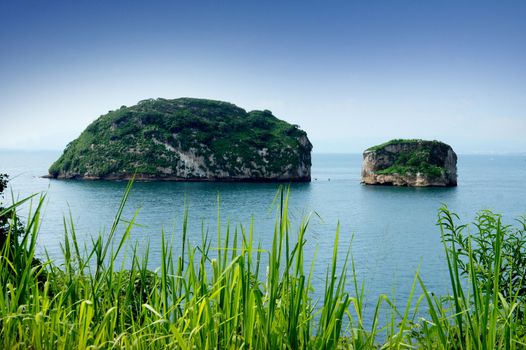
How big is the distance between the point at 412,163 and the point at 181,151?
52.2m

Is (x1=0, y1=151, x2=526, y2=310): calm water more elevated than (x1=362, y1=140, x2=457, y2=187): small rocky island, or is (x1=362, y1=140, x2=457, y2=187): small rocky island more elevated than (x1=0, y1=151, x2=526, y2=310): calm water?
(x1=362, y1=140, x2=457, y2=187): small rocky island

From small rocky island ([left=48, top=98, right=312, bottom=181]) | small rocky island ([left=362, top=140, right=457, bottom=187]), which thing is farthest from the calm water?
small rocky island ([left=48, top=98, right=312, bottom=181])

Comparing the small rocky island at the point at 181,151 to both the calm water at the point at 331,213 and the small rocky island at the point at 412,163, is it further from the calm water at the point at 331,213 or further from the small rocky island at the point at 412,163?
the small rocky island at the point at 412,163

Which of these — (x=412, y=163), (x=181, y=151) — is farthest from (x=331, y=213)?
(x=181, y=151)

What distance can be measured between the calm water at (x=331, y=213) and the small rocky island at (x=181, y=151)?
7.28 metres

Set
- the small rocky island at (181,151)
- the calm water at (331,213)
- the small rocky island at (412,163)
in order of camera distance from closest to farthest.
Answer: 1. the calm water at (331,213)
2. the small rocky island at (412,163)
3. the small rocky island at (181,151)

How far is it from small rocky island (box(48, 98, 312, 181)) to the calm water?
23.9ft

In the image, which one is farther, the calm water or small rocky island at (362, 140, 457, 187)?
small rocky island at (362, 140, 457, 187)

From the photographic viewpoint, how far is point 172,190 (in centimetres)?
8962

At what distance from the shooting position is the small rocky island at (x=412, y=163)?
97125 millimetres

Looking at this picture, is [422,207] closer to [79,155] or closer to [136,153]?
[136,153]

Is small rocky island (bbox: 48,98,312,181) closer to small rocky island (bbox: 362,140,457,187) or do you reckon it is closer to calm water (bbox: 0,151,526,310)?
calm water (bbox: 0,151,526,310)

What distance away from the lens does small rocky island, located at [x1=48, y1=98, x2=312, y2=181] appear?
110375 mm

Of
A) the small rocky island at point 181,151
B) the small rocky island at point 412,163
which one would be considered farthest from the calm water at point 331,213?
the small rocky island at point 181,151
